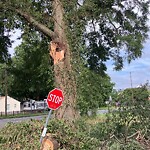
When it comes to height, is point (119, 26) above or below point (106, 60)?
above

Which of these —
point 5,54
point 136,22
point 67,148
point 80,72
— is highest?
point 136,22

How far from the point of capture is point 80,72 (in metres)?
14.4

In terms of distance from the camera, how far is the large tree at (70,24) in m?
13.6

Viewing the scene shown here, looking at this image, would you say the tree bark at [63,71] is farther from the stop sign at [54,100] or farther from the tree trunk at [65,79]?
the stop sign at [54,100]

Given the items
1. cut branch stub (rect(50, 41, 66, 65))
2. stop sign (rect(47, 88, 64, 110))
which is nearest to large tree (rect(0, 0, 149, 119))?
cut branch stub (rect(50, 41, 66, 65))

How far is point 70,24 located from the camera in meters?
14.4

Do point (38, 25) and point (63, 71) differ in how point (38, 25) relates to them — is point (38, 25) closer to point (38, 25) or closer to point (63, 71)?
point (38, 25)

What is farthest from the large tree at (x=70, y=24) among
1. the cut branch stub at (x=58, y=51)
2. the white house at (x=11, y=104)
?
the white house at (x=11, y=104)

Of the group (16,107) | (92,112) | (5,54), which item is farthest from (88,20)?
(16,107)

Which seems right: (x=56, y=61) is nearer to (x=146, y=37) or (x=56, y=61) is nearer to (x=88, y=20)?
(x=88, y=20)

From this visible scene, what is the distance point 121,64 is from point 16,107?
65.1m

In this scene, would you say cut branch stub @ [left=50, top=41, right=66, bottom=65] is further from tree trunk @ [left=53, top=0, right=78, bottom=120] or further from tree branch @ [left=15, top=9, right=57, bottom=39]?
tree branch @ [left=15, top=9, right=57, bottom=39]

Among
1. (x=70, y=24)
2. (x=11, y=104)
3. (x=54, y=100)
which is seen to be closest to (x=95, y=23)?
(x=70, y=24)

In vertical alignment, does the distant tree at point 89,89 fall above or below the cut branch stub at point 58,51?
below
